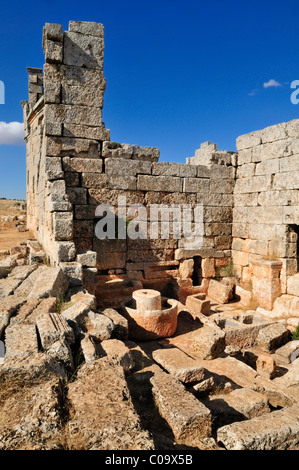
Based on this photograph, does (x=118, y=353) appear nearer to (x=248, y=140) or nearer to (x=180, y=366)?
(x=180, y=366)

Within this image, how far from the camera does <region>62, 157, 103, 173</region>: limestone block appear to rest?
24.7 ft

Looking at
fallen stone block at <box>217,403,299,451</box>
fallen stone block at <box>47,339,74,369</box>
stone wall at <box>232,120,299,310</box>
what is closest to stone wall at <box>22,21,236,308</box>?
stone wall at <box>232,120,299,310</box>

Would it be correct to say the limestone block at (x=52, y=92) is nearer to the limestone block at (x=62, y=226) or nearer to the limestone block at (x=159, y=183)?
the limestone block at (x=159, y=183)

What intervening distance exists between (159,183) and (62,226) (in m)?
3.04

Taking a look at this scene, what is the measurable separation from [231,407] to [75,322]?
216 cm

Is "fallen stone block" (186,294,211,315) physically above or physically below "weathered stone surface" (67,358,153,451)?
below

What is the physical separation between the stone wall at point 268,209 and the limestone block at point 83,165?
13.7 ft

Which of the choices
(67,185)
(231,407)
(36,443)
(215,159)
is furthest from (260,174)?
(36,443)

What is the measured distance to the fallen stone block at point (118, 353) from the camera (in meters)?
3.58

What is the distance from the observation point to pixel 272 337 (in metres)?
6.52

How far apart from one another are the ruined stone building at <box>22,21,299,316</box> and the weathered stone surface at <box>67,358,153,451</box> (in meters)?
3.11

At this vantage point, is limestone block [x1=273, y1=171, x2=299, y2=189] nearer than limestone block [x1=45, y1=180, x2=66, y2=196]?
No

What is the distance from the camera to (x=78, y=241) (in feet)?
25.6

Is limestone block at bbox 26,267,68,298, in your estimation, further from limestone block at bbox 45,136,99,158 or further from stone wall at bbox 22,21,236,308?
limestone block at bbox 45,136,99,158
